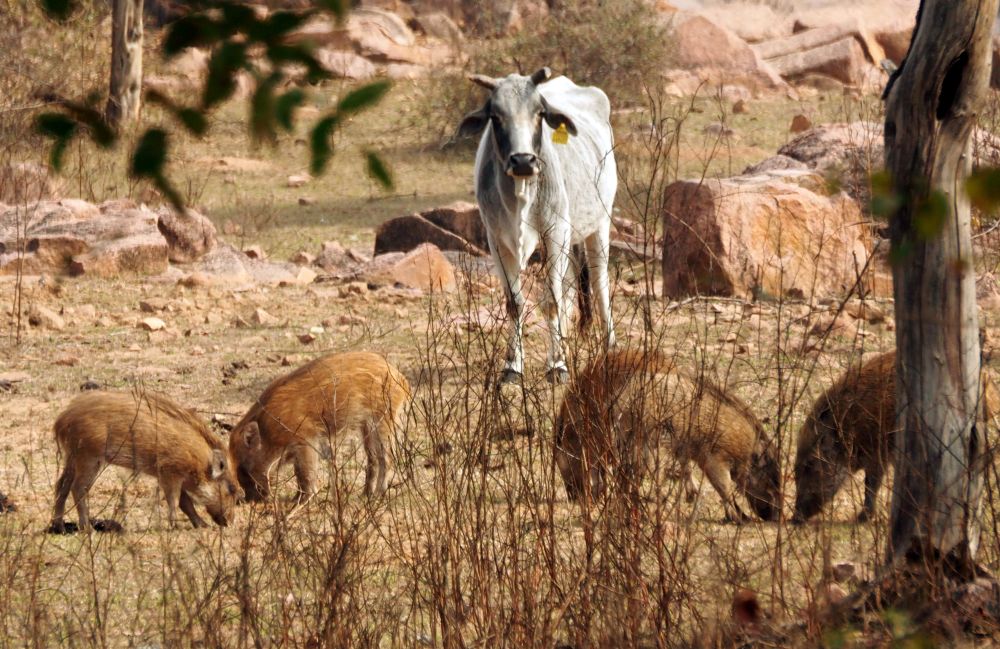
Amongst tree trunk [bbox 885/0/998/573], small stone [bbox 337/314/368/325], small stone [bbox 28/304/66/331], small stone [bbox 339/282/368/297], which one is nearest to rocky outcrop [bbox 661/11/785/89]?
small stone [bbox 339/282/368/297]

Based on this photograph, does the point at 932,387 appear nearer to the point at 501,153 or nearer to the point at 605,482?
the point at 605,482

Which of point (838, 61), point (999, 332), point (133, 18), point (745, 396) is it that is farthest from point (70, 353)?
point (838, 61)

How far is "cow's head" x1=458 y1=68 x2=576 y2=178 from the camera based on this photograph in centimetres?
914

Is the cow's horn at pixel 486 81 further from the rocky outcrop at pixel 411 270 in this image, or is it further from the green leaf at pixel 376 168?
the green leaf at pixel 376 168

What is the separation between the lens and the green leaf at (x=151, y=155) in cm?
218

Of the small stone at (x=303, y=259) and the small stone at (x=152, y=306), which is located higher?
the small stone at (x=303, y=259)

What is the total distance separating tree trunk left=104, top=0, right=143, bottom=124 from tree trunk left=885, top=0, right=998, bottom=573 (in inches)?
709

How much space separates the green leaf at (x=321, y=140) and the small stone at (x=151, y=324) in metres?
9.41

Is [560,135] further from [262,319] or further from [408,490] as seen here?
[408,490]

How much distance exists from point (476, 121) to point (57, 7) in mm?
7440

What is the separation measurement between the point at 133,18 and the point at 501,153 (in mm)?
13842

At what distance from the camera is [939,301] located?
4.21m

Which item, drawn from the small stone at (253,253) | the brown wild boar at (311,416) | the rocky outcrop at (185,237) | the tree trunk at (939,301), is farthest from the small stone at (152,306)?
the tree trunk at (939,301)

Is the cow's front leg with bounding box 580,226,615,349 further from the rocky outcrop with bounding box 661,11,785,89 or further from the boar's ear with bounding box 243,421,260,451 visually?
the rocky outcrop with bounding box 661,11,785,89
